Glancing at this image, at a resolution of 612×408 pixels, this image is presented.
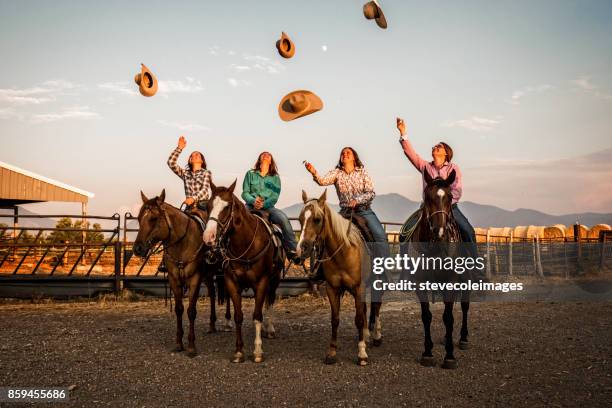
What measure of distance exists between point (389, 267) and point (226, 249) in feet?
8.18

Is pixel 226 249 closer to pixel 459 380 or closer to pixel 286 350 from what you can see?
pixel 286 350

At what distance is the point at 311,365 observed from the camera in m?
6.58

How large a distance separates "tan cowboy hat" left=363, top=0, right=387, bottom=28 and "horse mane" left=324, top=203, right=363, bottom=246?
11.9ft

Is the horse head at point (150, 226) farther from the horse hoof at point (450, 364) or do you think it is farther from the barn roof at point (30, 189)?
the barn roof at point (30, 189)

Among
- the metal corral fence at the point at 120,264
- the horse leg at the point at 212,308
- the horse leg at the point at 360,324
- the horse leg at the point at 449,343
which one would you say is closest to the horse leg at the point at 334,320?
the horse leg at the point at 360,324

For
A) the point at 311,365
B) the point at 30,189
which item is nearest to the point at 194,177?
the point at 311,365

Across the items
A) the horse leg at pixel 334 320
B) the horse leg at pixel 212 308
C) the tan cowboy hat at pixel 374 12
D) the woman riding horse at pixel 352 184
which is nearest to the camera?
the horse leg at pixel 334 320

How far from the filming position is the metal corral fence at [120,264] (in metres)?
13.6

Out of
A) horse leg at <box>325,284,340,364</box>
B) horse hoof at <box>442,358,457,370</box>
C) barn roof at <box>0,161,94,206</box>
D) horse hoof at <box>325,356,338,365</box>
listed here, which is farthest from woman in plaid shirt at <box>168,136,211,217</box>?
barn roof at <box>0,161,94,206</box>

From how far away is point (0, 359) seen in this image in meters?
7.08

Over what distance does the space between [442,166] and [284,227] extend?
8.84 feet

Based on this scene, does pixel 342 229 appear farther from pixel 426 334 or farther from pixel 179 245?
pixel 179 245

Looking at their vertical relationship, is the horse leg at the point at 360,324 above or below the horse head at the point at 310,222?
below

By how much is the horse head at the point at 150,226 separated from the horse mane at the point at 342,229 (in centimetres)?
248
